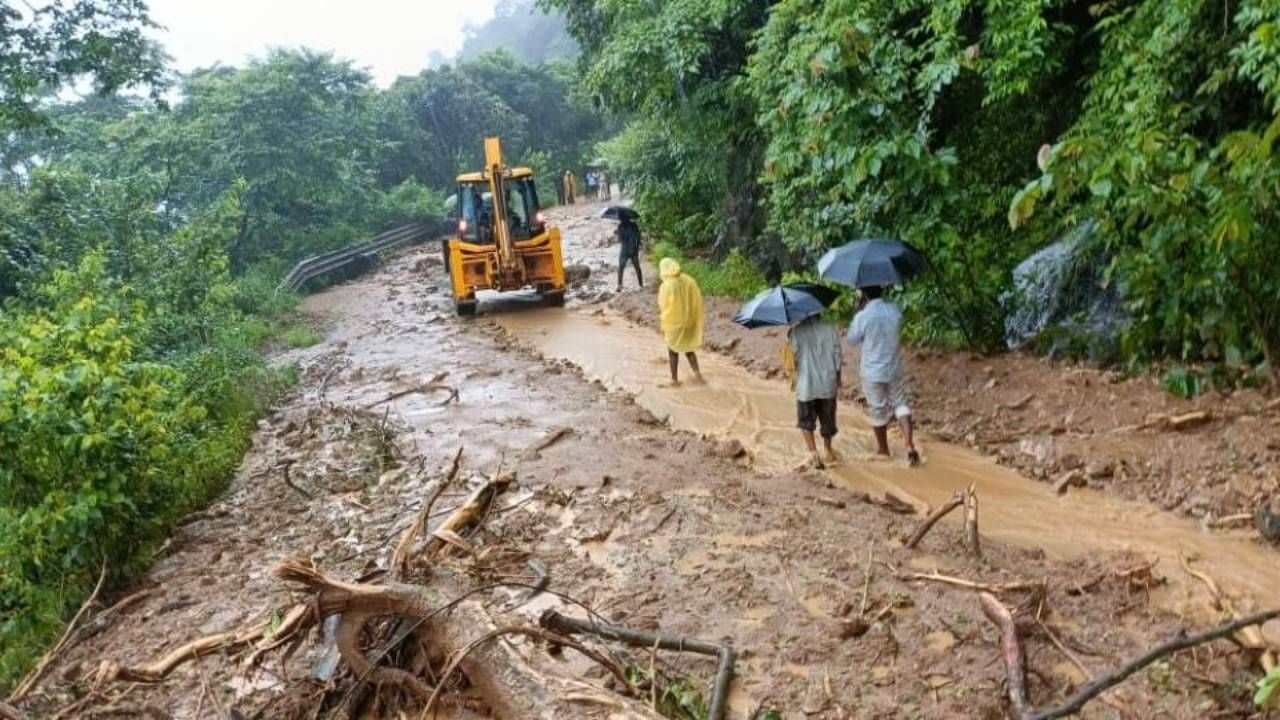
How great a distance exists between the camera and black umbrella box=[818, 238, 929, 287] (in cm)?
730

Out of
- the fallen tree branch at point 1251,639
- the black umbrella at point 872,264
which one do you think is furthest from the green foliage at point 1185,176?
the fallen tree branch at point 1251,639

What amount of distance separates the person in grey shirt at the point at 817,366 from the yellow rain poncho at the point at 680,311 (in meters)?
2.81

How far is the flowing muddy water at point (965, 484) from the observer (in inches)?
206

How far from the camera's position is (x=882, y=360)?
7.20 m

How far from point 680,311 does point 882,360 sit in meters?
3.36

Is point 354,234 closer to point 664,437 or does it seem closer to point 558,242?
point 558,242

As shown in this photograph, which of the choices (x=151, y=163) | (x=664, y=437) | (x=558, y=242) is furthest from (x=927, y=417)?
(x=151, y=163)

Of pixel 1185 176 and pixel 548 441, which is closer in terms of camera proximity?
pixel 1185 176

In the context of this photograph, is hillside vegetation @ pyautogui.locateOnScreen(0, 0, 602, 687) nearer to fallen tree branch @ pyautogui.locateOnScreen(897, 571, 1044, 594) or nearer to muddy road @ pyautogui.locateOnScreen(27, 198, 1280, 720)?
muddy road @ pyautogui.locateOnScreen(27, 198, 1280, 720)

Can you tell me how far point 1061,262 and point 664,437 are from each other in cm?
402

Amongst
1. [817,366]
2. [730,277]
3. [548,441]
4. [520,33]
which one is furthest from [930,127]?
[520,33]

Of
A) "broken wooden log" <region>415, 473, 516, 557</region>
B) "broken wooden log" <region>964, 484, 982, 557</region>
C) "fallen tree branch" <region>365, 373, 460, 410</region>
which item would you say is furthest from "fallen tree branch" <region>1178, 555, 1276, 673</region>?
"fallen tree branch" <region>365, 373, 460, 410</region>

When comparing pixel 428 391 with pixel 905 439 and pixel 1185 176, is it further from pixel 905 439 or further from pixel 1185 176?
pixel 1185 176

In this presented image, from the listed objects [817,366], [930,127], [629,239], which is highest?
[930,127]
